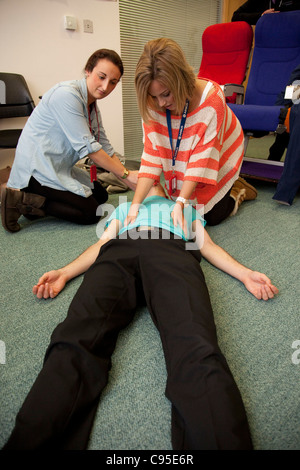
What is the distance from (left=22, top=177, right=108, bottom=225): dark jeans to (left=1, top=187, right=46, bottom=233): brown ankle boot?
0.05 meters

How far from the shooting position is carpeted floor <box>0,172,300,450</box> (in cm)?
63

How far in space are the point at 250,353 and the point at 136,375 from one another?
1.11ft

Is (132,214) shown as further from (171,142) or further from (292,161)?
(292,161)

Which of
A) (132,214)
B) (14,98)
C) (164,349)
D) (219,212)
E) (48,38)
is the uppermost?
(48,38)

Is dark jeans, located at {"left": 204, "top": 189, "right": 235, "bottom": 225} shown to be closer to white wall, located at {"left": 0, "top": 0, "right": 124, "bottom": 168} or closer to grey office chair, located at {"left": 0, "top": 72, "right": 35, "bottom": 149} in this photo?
grey office chair, located at {"left": 0, "top": 72, "right": 35, "bottom": 149}

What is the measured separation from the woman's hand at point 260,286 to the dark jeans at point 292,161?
102 centimetres

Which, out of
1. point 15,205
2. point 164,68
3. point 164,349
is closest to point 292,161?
point 164,68

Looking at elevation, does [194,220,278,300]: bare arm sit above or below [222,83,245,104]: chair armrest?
below

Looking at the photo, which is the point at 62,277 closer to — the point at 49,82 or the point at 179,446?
the point at 179,446

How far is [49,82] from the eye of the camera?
8.05 feet

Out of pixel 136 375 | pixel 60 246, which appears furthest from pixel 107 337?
pixel 60 246

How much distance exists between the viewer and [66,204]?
5.41 ft

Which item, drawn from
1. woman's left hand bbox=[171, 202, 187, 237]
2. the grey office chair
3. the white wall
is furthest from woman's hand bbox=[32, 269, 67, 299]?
the white wall

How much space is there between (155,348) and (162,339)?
12 centimetres
